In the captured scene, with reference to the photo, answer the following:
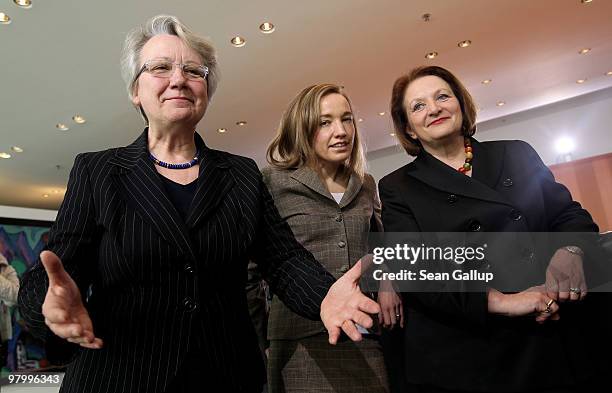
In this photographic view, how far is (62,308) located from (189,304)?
25 cm

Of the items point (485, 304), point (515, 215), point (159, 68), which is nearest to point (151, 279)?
point (159, 68)

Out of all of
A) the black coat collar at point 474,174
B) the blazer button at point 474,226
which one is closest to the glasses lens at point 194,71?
the black coat collar at point 474,174

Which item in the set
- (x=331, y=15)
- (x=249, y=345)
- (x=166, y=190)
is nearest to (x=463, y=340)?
Answer: (x=249, y=345)

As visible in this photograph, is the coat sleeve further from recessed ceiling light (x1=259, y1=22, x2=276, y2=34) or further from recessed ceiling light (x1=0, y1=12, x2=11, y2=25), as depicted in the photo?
recessed ceiling light (x1=0, y1=12, x2=11, y2=25)

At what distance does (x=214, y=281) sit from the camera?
1.03 metres

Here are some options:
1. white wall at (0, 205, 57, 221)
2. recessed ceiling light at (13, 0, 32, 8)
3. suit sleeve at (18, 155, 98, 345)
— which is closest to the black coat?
suit sleeve at (18, 155, 98, 345)

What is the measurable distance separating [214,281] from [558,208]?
0.90 m

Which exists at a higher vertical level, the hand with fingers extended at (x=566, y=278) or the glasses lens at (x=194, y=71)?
the glasses lens at (x=194, y=71)

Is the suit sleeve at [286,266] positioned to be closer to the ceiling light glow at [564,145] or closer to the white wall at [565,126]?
the white wall at [565,126]

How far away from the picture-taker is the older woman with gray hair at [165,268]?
0.91m

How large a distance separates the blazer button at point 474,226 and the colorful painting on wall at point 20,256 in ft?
27.6

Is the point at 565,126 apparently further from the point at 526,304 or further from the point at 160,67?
the point at 160,67

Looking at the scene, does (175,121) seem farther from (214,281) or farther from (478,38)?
(478,38)

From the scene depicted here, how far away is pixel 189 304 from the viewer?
0.97m
